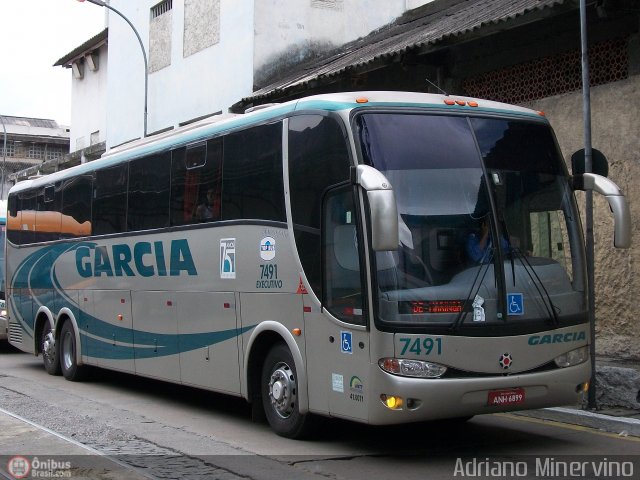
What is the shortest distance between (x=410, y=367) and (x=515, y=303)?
1.07 m

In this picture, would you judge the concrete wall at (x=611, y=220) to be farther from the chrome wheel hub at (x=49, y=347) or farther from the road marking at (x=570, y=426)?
the chrome wheel hub at (x=49, y=347)

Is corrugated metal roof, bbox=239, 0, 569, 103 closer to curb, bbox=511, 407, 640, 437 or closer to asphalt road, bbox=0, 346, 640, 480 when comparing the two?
curb, bbox=511, 407, 640, 437

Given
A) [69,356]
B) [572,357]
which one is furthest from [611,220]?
[69,356]

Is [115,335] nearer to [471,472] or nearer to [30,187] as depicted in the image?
[30,187]

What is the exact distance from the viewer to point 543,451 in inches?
315

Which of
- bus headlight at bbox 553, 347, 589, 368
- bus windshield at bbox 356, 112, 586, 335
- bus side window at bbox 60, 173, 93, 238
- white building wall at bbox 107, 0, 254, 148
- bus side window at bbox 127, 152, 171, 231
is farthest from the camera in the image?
white building wall at bbox 107, 0, 254, 148

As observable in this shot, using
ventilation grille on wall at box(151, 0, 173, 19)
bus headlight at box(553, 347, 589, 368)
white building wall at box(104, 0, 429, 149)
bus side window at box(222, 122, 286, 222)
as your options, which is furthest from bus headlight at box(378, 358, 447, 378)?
→ ventilation grille on wall at box(151, 0, 173, 19)

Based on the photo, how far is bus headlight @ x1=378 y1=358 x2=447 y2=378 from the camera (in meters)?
7.27

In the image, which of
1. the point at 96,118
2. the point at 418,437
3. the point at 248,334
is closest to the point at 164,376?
the point at 248,334

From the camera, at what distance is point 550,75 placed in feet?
43.8

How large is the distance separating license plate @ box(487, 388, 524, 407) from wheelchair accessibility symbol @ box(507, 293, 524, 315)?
643 millimetres

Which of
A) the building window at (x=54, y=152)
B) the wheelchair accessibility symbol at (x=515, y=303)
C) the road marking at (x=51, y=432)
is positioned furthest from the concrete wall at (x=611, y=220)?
the building window at (x=54, y=152)

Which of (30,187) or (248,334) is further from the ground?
(30,187)

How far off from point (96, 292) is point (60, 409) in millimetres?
2535
